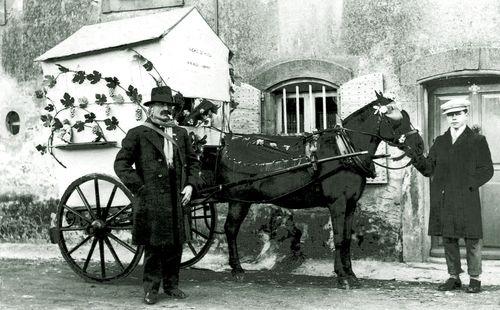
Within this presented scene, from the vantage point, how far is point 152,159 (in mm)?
6324

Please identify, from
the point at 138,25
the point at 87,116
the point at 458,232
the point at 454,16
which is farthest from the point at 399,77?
the point at 87,116

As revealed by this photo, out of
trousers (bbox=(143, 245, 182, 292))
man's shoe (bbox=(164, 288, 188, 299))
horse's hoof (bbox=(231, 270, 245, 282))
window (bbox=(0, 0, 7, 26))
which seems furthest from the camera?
window (bbox=(0, 0, 7, 26))

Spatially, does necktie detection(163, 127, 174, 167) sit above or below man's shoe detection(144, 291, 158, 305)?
above

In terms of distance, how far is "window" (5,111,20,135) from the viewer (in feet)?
35.7

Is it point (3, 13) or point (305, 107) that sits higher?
point (3, 13)

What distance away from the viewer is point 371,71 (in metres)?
8.80

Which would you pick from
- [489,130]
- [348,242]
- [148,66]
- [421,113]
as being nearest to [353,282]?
[348,242]

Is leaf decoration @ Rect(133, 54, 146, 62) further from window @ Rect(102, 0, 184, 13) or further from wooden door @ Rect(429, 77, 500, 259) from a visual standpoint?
wooden door @ Rect(429, 77, 500, 259)

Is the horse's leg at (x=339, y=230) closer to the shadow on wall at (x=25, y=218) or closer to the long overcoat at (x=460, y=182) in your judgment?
the long overcoat at (x=460, y=182)

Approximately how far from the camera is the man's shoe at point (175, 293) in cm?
654

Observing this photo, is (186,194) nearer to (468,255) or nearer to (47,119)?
(47,119)

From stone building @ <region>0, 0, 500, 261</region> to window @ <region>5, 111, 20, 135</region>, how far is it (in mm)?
2353

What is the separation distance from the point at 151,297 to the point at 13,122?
5.69m

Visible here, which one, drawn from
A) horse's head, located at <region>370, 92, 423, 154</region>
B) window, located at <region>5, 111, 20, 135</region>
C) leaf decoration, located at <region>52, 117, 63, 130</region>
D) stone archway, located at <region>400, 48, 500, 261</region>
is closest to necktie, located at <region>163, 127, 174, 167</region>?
leaf decoration, located at <region>52, 117, 63, 130</region>
